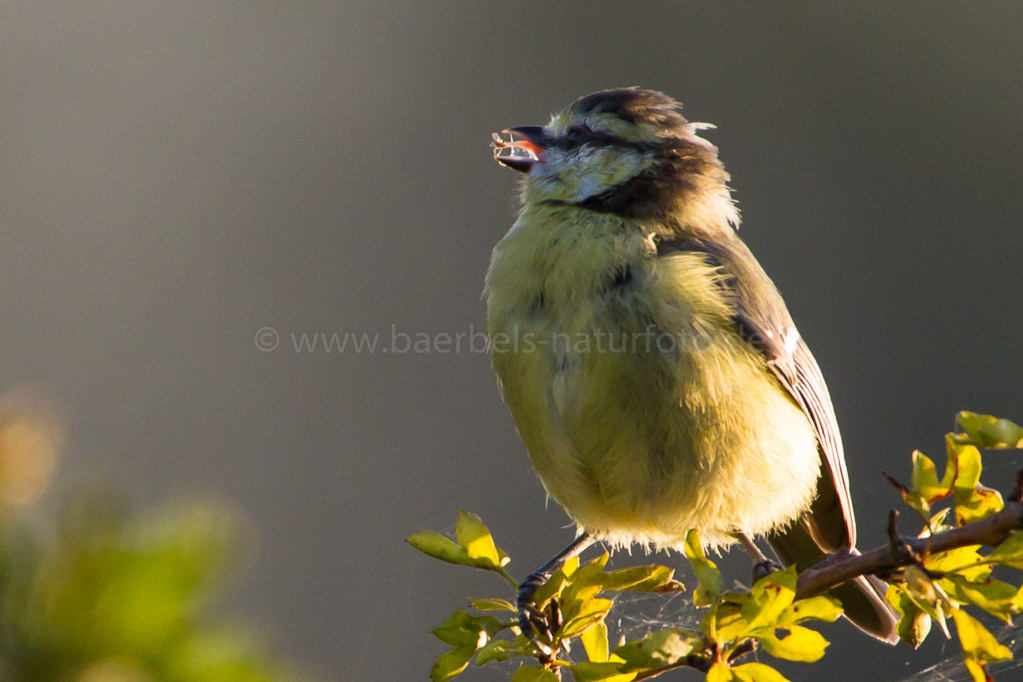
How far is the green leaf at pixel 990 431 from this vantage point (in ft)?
3.28

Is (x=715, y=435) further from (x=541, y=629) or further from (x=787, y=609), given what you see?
(x=787, y=609)

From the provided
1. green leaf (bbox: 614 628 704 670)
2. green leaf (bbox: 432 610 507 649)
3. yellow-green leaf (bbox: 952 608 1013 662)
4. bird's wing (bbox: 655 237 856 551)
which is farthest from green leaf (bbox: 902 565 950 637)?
bird's wing (bbox: 655 237 856 551)

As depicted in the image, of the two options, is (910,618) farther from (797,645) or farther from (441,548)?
(441,548)

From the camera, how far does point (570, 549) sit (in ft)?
7.58

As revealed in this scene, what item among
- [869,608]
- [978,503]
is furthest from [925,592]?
[869,608]

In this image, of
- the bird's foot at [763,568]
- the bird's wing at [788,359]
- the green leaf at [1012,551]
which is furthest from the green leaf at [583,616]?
the bird's wing at [788,359]

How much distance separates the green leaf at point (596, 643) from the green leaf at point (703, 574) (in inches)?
8.4

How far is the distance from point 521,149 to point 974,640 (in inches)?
70.4

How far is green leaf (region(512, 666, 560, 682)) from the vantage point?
120 centimetres

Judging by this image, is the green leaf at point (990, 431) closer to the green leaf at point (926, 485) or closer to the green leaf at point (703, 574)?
the green leaf at point (926, 485)

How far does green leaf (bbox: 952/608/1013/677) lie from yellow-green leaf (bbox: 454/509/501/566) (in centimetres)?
58

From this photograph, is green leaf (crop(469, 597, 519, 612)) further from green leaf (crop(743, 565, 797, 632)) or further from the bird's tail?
the bird's tail

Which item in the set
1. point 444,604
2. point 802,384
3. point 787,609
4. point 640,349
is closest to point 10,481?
point 787,609

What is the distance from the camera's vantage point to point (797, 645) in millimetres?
1083
